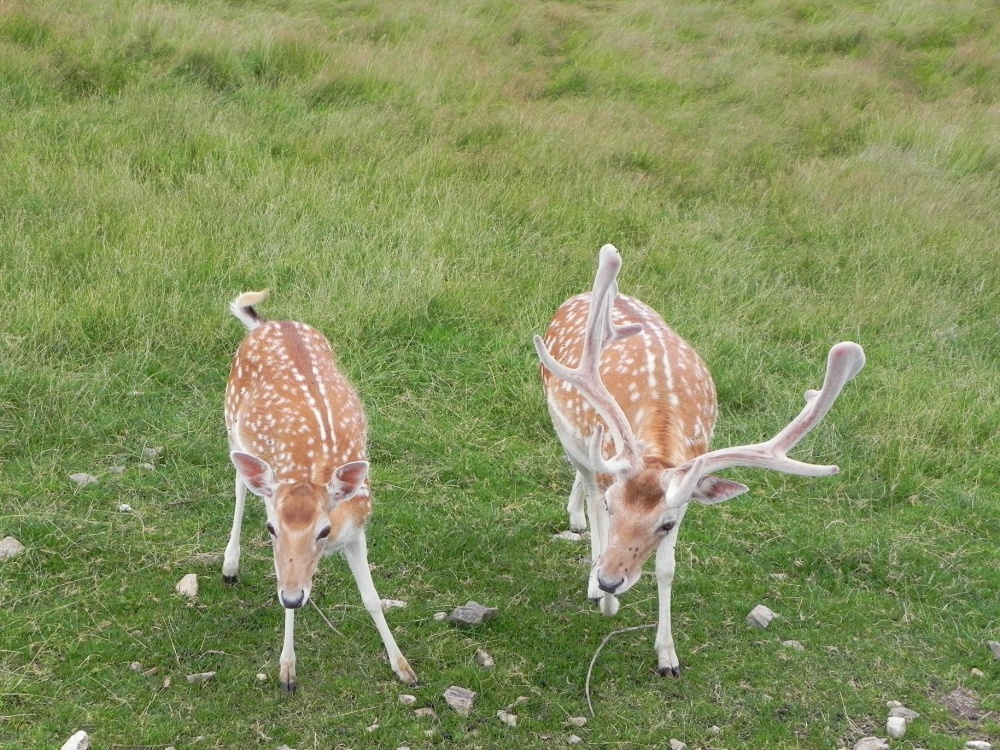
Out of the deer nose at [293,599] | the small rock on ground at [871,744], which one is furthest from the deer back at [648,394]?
the deer nose at [293,599]

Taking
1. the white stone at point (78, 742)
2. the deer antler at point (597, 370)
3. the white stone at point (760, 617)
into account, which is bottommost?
the white stone at point (760, 617)

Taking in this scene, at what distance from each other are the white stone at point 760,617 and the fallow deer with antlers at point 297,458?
5.08ft

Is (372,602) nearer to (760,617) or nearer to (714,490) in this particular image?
(714,490)

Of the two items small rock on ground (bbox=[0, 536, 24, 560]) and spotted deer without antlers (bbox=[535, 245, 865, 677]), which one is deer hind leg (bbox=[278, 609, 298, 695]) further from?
small rock on ground (bbox=[0, 536, 24, 560])

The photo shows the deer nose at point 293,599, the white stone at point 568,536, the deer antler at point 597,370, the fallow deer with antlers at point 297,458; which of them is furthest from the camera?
the white stone at point 568,536

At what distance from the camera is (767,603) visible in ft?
17.2

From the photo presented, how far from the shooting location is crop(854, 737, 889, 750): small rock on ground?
439 cm

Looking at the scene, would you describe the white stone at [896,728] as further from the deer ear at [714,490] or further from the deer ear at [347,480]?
the deer ear at [347,480]

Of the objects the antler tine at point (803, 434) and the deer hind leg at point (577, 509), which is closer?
the antler tine at point (803, 434)

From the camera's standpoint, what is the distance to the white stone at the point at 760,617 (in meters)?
5.06

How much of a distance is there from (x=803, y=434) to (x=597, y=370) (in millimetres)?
829

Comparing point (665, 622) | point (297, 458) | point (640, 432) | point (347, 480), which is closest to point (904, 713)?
point (665, 622)

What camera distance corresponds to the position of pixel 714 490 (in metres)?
4.25

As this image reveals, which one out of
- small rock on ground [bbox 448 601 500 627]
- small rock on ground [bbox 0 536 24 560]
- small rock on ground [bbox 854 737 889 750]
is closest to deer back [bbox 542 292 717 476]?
small rock on ground [bbox 448 601 500 627]
